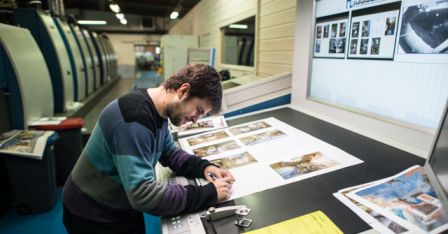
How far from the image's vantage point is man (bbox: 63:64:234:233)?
802 mm

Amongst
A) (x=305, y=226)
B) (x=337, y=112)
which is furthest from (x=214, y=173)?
(x=337, y=112)

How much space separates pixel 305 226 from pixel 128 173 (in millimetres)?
537

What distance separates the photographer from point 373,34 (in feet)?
4.03

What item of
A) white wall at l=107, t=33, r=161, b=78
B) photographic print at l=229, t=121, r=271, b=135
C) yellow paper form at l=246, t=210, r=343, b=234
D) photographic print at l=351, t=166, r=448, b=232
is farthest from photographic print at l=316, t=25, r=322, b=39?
white wall at l=107, t=33, r=161, b=78

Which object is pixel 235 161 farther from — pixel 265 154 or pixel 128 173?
pixel 128 173

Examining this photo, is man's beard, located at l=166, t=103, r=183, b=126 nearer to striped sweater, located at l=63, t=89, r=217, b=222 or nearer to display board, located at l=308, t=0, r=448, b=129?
striped sweater, located at l=63, t=89, r=217, b=222

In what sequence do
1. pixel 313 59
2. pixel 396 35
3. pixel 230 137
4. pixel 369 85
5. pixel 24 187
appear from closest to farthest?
pixel 396 35 < pixel 369 85 < pixel 230 137 < pixel 313 59 < pixel 24 187

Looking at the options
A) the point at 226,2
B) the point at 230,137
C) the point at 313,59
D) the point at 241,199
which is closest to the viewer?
the point at 241,199

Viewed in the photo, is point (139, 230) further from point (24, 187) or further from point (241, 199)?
point (24, 187)

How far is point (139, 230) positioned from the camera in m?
1.15

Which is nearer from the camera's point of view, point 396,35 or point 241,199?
point 241,199

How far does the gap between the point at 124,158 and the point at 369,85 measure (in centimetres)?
117

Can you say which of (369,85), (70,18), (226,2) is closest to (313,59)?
(369,85)

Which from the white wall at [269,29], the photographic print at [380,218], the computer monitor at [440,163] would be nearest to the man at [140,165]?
the photographic print at [380,218]
